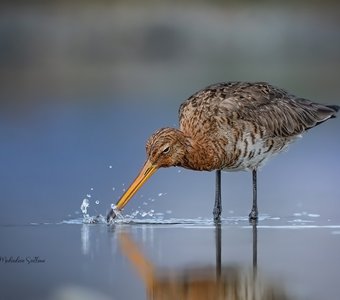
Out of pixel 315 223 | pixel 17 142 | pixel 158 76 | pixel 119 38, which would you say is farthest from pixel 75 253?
pixel 119 38

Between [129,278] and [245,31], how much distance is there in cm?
1172

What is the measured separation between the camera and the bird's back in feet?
36.3

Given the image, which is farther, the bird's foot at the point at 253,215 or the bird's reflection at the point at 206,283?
the bird's foot at the point at 253,215

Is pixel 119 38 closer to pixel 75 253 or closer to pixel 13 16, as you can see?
pixel 13 16

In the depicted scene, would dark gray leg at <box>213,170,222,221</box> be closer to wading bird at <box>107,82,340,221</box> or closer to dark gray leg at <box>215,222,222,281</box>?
wading bird at <box>107,82,340,221</box>

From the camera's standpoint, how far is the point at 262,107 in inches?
452

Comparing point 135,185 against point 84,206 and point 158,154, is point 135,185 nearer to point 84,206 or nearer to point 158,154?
point 158,154

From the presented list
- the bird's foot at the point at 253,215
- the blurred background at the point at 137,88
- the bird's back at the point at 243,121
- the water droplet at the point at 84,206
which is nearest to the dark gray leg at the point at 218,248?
the bird's foot at the point at 253,215

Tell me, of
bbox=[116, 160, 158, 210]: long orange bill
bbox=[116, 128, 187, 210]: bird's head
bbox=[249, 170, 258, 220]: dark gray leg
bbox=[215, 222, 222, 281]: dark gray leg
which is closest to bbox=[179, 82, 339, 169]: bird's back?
bbox=[249, 170, 258, 220]: dark gray leg

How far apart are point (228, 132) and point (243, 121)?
0.17m

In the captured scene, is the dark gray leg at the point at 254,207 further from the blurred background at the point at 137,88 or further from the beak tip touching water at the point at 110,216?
the beak tip touching water at the point at 110,216

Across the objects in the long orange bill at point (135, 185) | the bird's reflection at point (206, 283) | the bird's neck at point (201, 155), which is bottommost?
the bird's reflection at point (206, 283)

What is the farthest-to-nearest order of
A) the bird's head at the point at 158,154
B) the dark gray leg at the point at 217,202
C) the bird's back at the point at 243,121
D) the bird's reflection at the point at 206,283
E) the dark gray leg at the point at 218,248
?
the bird's back at the point at 243,121
the dark gray leg at the point at 217,202
the bird's head at the point at 158,154
the dark gray leg at the point at 218,248
the bird's reflection at the point at 206,283

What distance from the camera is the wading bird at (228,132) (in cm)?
1080
